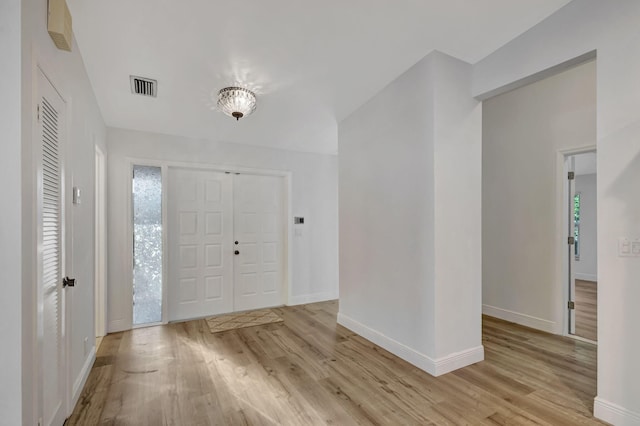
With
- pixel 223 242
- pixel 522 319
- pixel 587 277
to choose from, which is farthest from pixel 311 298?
pixel 587 277

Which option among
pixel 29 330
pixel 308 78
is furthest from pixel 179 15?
pixel 29 330

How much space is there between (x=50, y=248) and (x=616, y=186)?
3378mm

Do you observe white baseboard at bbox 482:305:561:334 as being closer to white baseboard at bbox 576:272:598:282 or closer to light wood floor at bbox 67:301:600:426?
light wood floor at bbox 67:301:600:426

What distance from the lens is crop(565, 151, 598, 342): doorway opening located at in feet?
11.2

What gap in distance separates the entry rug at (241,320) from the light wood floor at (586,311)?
3.52 metres

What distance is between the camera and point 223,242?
4.32 metres

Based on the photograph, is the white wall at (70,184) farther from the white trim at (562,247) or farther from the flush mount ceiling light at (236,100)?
the white trim at (562,247)

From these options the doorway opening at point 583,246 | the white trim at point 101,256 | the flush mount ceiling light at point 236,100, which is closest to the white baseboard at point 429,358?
the doorway opening at point 583,246

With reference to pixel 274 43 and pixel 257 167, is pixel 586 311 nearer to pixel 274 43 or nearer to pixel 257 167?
pixel 257 167

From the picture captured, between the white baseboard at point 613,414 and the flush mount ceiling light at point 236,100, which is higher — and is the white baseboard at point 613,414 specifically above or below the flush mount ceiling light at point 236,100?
below

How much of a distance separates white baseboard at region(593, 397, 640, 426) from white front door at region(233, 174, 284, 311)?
3.68 m

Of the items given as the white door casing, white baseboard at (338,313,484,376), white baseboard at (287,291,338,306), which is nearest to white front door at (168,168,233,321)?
white baseboard at (287,291,338,306)

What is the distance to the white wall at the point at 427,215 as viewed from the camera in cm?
252

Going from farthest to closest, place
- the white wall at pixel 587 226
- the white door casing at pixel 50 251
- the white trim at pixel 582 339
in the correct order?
the white wall at pixel 587 226
the white trim at pixel 582 339
the white door casing at pixel 50 251
